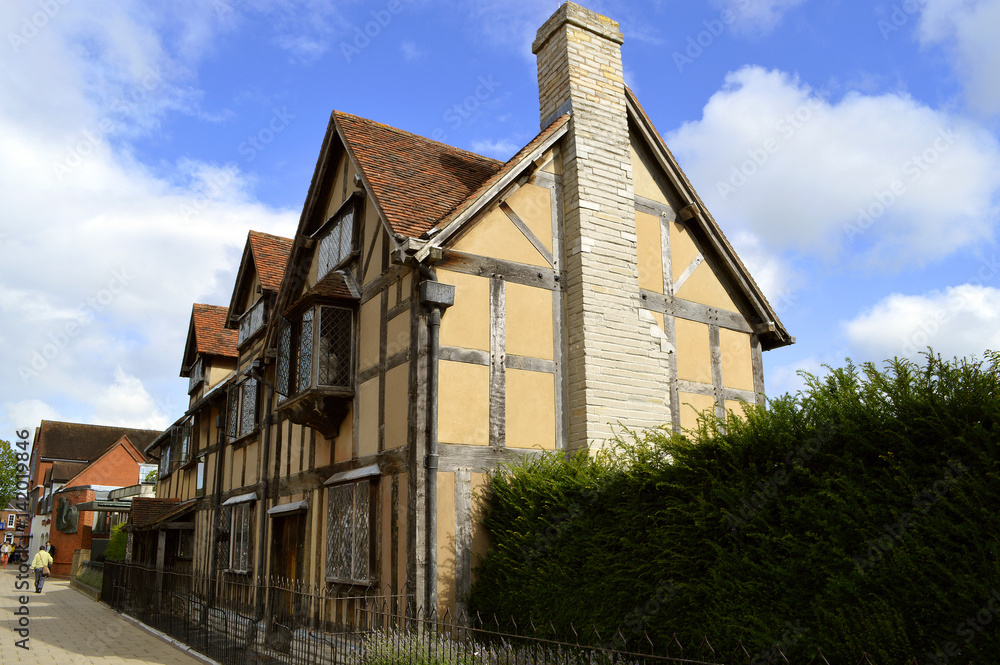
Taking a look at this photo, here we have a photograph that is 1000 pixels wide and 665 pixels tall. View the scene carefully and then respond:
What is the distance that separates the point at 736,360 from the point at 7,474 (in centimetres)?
5375

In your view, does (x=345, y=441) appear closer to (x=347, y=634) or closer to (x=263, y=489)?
(x=347, y=634)

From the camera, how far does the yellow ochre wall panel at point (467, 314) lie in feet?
35.1

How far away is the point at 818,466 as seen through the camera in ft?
19.7

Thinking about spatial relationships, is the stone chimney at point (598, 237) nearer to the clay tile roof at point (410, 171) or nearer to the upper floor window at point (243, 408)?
the clay tile roof at point (410, 171)

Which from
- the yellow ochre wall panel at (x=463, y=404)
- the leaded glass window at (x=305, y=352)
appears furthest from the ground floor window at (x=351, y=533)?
the leaded glass window at (x=305, y=352)

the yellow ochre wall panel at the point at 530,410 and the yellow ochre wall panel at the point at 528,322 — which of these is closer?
the yellow ochre wall panel at the point at 530,410

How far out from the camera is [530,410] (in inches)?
435

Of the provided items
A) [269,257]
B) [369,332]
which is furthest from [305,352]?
[269,257]

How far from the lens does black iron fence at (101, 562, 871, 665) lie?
6.67 m

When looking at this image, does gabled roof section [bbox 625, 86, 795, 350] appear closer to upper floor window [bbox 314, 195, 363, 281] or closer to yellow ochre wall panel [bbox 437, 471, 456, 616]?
upper floor window [bbox 314, 195, 363, 281]

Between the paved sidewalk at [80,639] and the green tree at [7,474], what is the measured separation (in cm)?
3465

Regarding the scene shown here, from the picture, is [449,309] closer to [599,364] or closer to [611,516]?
[599,364]

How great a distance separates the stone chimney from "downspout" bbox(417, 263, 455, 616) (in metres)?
2.25

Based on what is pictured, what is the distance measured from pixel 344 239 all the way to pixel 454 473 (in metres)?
5.42
